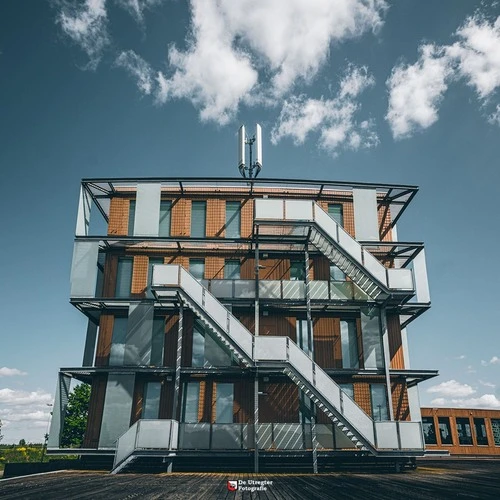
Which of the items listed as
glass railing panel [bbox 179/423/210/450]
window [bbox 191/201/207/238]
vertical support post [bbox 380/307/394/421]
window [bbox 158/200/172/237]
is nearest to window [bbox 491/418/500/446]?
vertical support post [bbox 380/307/394/421]

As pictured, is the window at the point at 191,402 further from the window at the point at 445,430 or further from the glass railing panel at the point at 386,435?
the window at the point at 445,430

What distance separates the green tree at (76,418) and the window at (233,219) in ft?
135

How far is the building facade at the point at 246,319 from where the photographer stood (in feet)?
66.2

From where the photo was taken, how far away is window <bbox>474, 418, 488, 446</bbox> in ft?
153

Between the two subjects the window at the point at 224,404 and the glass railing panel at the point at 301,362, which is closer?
the glass railing panel at the point at 301,362

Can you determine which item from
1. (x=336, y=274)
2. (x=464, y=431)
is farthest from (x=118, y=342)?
(x=464, y=431)

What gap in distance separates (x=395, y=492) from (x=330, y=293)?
12.0 metres

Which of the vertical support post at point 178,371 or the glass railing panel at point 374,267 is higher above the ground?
the glass railing panel at point 374,267

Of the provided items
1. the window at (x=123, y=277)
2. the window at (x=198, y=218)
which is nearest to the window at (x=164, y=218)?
the window at (x=198, y=218)

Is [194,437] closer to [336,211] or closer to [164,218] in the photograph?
[164,218]

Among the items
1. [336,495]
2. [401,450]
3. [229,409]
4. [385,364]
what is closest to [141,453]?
[229,409]

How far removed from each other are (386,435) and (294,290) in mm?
8375

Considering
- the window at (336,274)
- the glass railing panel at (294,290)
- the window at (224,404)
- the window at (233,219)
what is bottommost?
the window at (224,404)

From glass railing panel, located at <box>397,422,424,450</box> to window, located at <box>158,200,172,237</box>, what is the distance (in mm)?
15958
